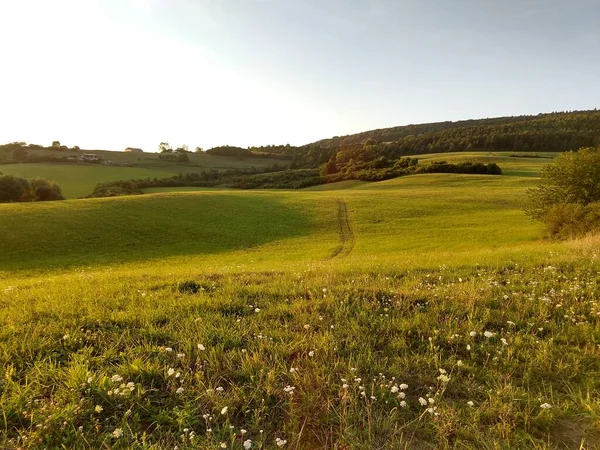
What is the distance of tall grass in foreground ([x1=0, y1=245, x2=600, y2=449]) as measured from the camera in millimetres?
3365

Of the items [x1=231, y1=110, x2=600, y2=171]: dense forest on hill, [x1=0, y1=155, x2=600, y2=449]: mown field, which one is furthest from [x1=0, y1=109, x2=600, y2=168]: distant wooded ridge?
[x1=0, y1=155, x2=600, y2=449]: mown field

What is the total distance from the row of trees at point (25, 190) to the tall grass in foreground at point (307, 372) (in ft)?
223

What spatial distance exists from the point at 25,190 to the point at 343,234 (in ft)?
186

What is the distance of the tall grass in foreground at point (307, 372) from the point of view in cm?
337

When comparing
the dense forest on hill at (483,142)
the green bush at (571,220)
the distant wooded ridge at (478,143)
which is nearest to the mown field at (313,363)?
the green bush at (571,220)

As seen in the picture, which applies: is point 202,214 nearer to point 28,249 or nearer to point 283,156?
point 28,249

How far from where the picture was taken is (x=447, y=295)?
6863 mm

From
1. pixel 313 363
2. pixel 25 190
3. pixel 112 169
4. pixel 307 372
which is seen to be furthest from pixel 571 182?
pixel 112 169

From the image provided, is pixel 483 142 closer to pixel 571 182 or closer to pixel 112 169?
pixel 571 182

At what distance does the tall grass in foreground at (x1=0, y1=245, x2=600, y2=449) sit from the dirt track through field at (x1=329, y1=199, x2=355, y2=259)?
26.7 metres

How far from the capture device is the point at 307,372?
416 cm

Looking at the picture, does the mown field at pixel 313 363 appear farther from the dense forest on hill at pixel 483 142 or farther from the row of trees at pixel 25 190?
the dense forest on hill at pixel 483 142

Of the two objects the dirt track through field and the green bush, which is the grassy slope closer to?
the dirt track through field

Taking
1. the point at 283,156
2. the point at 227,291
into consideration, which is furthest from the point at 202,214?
the point at 283,156
